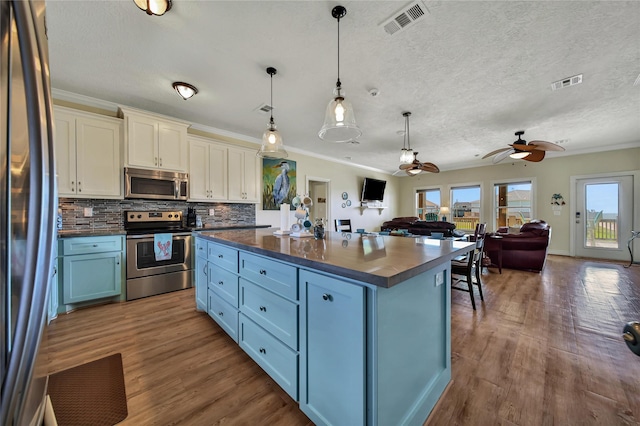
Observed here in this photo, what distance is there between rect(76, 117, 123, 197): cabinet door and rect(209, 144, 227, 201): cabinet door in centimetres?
119

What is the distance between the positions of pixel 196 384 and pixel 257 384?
41cm

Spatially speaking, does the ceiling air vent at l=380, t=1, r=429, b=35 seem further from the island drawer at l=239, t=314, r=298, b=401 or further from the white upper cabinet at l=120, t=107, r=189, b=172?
the white upper cabinet at l=120, t=107, r=189, b=172

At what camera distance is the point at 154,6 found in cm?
168

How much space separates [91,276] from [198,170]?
1.93 m

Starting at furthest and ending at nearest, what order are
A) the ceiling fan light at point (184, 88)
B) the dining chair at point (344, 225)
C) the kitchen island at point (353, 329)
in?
the dining chair at point (344, 225), the ceiling fan light at point (184, 88), the kitchen island at point (353, 329)

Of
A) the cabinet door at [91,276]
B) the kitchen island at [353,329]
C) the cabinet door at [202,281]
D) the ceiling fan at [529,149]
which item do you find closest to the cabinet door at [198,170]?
the cabinet door at [91,276]

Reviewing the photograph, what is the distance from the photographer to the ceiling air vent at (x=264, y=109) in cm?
344

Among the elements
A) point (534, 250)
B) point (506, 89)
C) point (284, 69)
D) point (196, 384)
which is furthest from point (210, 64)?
point (534, 250)

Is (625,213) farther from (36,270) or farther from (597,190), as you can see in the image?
(36,270)

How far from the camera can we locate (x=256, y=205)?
194 inches

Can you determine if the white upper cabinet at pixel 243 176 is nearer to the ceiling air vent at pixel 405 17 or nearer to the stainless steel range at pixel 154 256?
the stainless steel range at pixel 154 256

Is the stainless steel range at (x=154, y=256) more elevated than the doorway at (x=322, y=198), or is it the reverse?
the doorway at (x=322, y=198)

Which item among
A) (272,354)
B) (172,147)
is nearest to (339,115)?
(272,354)

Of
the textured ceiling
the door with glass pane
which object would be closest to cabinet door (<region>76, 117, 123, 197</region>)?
the textured ceiling
